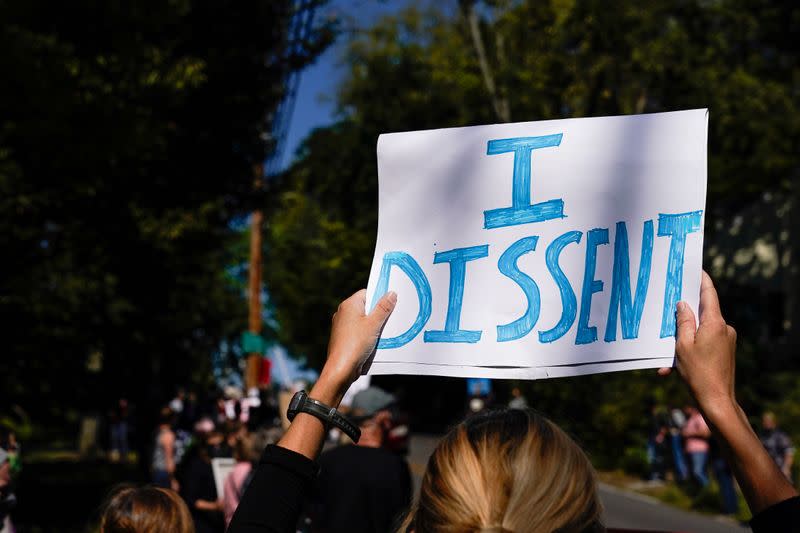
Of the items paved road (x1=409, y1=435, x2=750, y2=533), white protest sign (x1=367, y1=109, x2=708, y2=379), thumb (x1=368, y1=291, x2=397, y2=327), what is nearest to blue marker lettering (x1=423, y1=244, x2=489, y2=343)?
white protest sign (x1=367, y1=109, x2=708, y2=379)

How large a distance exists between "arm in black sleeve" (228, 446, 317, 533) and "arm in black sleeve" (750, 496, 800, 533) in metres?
0.82

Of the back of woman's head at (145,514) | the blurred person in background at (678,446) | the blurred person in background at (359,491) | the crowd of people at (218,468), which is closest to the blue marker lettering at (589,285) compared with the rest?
the back of woman's head at (145,514)

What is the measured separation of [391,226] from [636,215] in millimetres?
611

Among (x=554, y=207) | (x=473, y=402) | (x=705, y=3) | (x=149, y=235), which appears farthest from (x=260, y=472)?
(x=705, y=3)

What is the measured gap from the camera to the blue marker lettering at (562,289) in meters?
2.78

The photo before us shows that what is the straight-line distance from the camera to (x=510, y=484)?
192 cm

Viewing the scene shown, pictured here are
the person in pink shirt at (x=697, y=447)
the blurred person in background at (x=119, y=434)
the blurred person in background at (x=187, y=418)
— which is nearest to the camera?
the person in pink shirt at (x=697, y=447)

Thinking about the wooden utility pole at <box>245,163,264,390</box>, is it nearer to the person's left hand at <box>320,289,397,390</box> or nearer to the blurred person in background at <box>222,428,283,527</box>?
the blurred person in background at <box>222,428,283,527</box>

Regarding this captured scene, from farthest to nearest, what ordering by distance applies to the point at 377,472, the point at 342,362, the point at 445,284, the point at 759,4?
1. the point at 759,4
2. the point at 377,472
3. the point at 445,284
4. the point at 342,362

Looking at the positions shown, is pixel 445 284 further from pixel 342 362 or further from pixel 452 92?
pixel 452 92

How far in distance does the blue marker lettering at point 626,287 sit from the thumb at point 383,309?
0.52 m

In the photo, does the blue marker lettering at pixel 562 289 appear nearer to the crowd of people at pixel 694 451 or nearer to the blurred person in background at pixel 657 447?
the crowd of people at pixel 694 451

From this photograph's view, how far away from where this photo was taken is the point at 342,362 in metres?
2.41

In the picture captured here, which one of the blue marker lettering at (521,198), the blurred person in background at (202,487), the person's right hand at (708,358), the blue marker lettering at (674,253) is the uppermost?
the blue marker lettering at (521,198)
